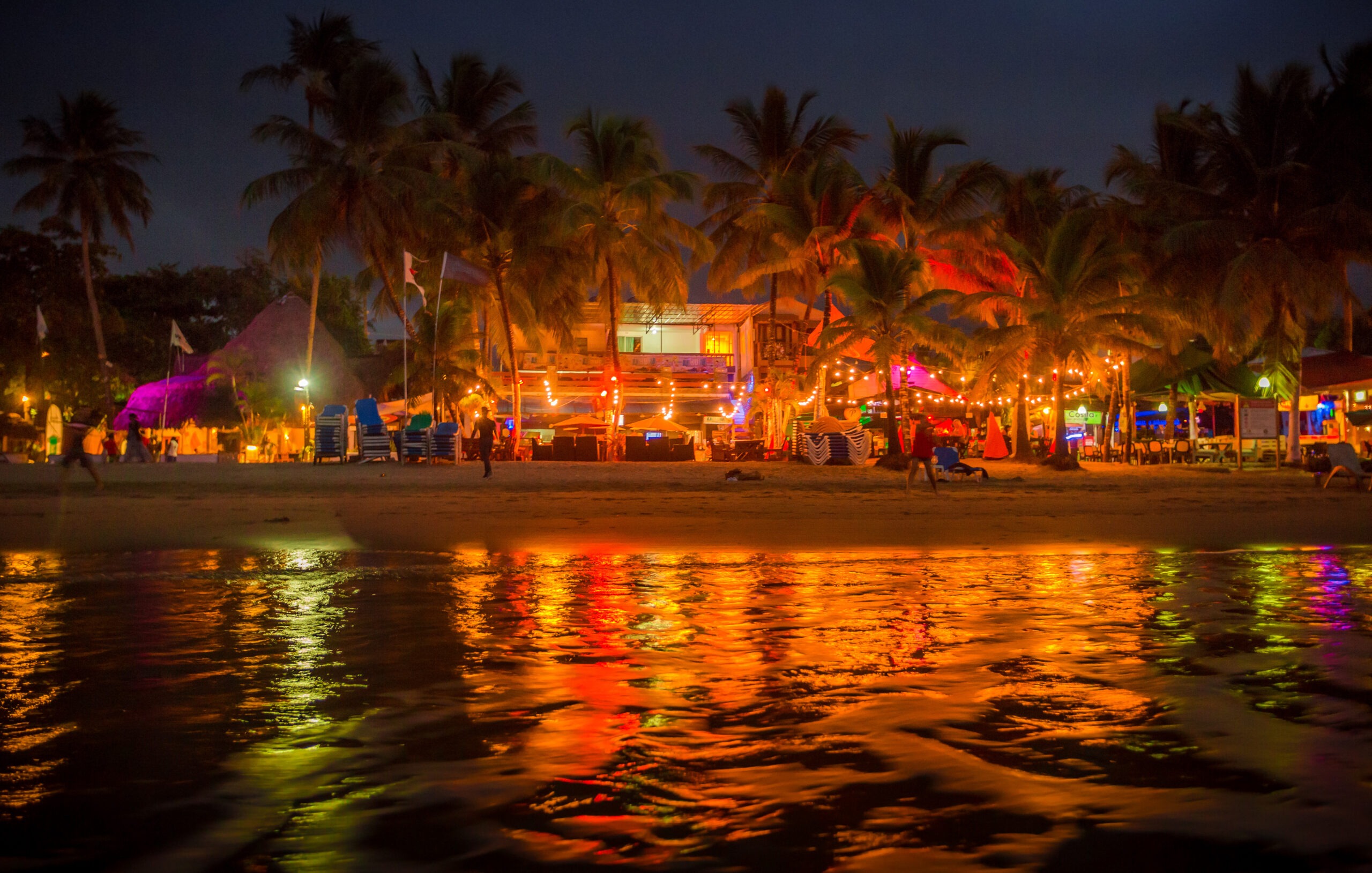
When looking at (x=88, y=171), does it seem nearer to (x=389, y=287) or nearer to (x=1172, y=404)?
(x=389, y=287)

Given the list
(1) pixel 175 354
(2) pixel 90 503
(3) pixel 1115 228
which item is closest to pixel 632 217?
(3) pixel 1115 228

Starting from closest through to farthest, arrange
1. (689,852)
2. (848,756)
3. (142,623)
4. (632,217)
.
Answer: (689,852), (848,756), (142,623), (632,217)

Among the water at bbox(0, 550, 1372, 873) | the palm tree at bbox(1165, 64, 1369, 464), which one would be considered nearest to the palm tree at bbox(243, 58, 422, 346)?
the palm tree at bbox(1165, 64, 1369, 464)

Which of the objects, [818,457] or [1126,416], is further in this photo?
[1126,416]

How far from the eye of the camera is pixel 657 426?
33969 mm

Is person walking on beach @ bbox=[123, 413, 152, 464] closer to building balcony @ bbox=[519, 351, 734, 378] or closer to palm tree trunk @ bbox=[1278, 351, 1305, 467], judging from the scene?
building balcony @ bbox=[519, 351, 734, 378]

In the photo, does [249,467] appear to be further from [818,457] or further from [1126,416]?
[1126,416]

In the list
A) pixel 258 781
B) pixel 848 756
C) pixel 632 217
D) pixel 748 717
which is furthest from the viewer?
pixel 632 217

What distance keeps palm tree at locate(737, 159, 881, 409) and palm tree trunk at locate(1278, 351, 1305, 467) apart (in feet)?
37.3

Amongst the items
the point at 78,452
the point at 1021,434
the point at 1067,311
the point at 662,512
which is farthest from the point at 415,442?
the point at 1021,434

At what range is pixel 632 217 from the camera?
33.8 metres

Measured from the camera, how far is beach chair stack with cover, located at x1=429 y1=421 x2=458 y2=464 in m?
25.6

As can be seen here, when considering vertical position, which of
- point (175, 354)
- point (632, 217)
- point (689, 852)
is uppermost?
point (632, 217)

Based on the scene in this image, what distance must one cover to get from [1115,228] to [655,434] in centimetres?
1627
